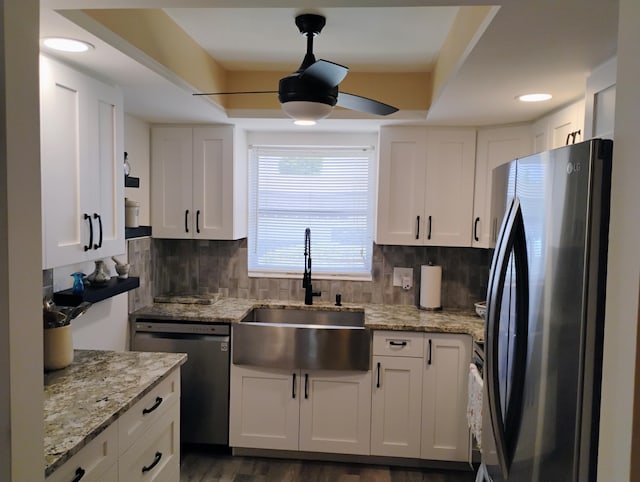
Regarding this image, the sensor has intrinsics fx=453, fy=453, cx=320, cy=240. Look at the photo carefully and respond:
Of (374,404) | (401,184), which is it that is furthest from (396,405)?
(401,184)

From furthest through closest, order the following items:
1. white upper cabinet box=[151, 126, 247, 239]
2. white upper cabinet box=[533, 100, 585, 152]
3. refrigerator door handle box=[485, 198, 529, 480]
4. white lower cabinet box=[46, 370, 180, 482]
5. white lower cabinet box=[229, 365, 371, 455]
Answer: white upper cabinet box=[151, 126, 247, 239]
white lower cabinet box=[229, 365, 371, 455]
white upper cabinet box=[533, 100, 585, 152]
white lower cabinet box=[46, 370, 180, 482]
refrigerator door handle box=[485, 198, 529, 480]

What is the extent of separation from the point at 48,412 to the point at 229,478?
159cm

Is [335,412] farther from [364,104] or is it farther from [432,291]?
[364,104]

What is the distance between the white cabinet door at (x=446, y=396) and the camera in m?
2.82

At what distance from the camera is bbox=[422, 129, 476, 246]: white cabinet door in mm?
3055

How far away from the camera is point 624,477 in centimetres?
80

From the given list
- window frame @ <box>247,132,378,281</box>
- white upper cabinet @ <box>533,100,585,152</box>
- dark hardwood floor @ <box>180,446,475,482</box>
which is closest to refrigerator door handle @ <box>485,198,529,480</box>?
white upper cabinet @ <box>533,100,585,152</box>

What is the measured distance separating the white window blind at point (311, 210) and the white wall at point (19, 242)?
270 centimetres

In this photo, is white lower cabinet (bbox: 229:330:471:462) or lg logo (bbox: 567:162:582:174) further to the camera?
white lower cabinet (bbox: 229:330:471:462)

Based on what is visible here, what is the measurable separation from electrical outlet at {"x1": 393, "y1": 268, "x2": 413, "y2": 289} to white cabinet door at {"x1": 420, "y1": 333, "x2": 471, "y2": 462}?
2.17 feet

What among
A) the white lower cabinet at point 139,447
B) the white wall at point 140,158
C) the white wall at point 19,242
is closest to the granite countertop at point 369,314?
the white wall at point 140,158

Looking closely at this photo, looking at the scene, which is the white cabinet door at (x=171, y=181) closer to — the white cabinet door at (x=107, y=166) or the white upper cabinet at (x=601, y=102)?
the white cabinet door at (x=107, y=166)

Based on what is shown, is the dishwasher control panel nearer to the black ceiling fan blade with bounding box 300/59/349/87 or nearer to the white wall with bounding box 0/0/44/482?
the black ceiling fan blade with bounding box 300/59/349/87

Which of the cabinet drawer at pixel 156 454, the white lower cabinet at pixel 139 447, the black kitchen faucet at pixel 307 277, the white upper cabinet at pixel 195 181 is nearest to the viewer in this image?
the white lower cabinet at pixel 139 447
